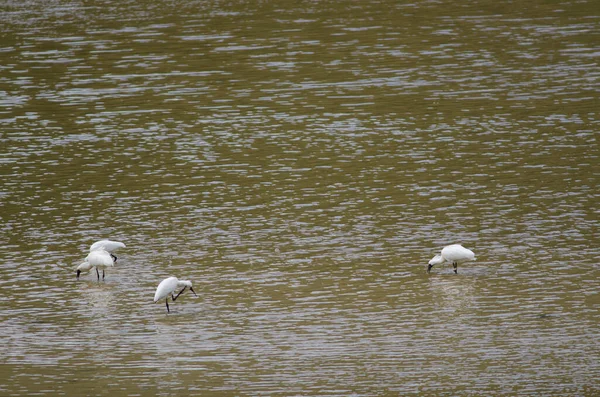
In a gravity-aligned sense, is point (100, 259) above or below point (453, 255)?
above

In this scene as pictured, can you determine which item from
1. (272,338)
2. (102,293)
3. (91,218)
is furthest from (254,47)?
(272,338)

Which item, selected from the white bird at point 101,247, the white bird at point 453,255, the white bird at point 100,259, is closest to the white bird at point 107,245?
the white bird at point 101,247

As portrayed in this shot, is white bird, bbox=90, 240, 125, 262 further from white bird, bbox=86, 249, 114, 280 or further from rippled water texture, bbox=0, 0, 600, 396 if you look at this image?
white bird, bbox=86, 249, 114, 280

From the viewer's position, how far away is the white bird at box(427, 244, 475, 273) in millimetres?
15671

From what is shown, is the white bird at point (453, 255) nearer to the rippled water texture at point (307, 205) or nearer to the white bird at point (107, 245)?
the rippled water texture at point (307, 205)

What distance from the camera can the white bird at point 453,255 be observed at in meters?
15.7

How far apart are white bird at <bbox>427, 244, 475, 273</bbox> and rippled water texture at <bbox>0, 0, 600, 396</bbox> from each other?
270 millimetres

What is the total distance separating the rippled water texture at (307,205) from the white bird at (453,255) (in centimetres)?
27

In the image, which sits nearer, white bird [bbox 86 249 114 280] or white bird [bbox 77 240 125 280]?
white bird [bbox 86 249 114 280]

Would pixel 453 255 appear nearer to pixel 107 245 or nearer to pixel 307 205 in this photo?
pixel 307 205

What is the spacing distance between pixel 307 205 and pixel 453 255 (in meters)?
4.38

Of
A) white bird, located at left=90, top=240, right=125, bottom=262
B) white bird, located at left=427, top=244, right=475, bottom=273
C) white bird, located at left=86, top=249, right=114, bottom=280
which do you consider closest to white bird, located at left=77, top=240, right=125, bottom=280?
white bird, located at left=90, top=240, right=125, bottom=262

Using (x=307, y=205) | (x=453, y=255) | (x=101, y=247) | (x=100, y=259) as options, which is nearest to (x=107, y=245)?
(x=101, y=247)

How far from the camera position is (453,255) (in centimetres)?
1566
